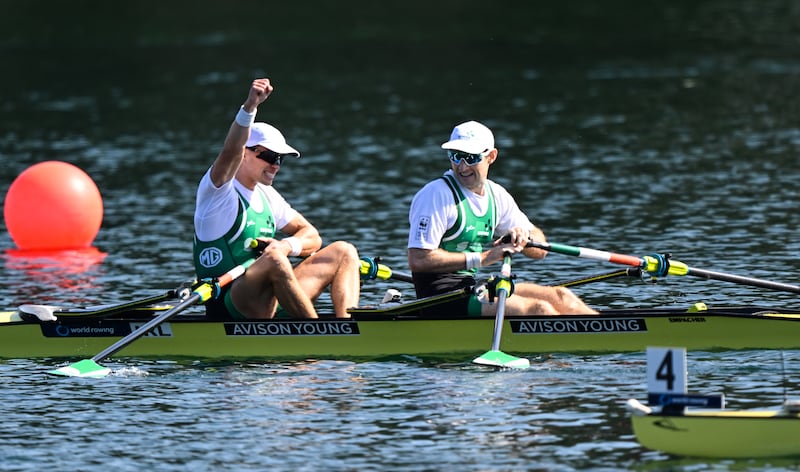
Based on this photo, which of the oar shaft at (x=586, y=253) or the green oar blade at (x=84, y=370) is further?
the oar shaft at (x=586, y=253)

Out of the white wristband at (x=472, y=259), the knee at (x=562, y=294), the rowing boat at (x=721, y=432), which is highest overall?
the white wristband at (x=472, y=259)

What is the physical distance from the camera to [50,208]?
2230cm

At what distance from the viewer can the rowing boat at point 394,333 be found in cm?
1455

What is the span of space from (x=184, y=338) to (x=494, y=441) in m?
4.30

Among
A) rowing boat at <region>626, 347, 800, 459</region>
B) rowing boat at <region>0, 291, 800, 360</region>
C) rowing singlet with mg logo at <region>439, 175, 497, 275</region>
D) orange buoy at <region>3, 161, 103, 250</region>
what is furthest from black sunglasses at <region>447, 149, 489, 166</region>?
orange buoy at <region>3, 161, 103, 250</region>

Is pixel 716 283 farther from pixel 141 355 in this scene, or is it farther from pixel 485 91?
pixel 485 91

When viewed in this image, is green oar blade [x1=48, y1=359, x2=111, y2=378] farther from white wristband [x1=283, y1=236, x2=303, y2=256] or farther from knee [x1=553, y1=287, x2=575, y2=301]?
knee [x1=553, y1=287, x2=575, y2=301]

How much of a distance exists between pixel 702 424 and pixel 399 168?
18.3 metres

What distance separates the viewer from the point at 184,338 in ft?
49.8

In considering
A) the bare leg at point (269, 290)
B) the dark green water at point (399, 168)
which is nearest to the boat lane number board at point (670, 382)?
the dark green water at point (399, 168)

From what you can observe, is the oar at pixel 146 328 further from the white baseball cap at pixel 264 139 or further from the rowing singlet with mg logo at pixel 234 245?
the white baseball cap at pixel 264 139

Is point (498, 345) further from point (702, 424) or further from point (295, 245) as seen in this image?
point (702, 424)

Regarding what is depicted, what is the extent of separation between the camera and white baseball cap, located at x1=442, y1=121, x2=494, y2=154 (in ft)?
48.4

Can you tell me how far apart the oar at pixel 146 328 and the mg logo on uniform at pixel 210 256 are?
340 millimetres
